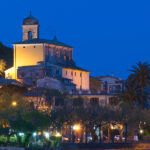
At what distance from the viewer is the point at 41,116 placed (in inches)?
2815

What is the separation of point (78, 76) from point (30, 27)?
18296 millimetres

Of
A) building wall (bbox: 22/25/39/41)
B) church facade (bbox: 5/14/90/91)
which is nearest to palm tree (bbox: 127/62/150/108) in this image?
church facade (bbox: 5/14/90/91)

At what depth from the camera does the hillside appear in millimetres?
157363

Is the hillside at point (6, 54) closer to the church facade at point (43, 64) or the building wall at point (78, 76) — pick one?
the church facade at point (43, 64)

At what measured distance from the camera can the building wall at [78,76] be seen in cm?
12725

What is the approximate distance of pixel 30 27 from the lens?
465 feet

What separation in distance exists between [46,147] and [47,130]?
896 centimetres

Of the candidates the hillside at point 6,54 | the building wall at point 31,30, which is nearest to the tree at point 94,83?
the building wall at point 31,30

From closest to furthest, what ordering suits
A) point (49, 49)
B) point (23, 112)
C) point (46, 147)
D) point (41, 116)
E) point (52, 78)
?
1. point (46, 147)
2. point (41, 116)
3. point (23, 112)
4. point (52, 78)
5. point (49, 49)

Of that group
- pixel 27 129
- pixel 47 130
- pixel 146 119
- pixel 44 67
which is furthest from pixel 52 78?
pixel 27 129

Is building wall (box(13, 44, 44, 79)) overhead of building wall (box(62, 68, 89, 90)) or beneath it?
overhead

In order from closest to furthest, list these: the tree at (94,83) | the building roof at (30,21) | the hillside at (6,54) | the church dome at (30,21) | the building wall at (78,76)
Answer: the building wall at (78,76) < the building roof at (30,21) < the church dome at (30,21) < the tree at (94,83) < the hillside at (6,54)

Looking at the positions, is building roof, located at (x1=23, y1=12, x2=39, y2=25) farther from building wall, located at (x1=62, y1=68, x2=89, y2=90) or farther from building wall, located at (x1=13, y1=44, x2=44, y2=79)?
building wall, located at (x1=62, y1=68, x2=89, y2=90)

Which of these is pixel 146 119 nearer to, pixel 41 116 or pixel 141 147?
pixel 141 147
